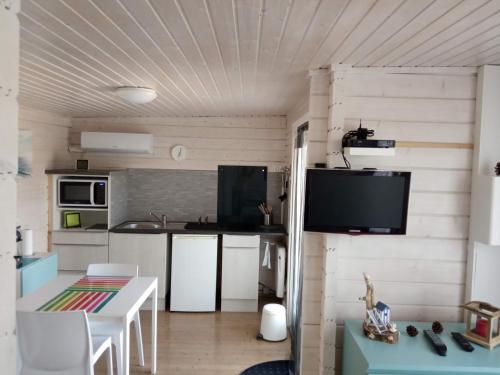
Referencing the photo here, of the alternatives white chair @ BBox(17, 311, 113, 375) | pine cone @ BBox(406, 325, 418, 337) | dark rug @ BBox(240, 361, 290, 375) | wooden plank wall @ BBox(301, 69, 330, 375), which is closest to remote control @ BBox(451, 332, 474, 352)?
pine cone @ BBox(406, 325, 418, 337)

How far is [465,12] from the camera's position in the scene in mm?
1477

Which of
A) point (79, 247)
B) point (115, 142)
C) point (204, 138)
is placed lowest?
point (79, 247)

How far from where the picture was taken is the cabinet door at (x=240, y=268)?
4508 mm

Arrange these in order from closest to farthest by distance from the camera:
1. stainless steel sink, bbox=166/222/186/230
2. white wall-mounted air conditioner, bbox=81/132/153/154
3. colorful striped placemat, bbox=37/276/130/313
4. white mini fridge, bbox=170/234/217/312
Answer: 1. colorful striped placemat, bbox=37/276/130/313
2. white mini fridge, bbox=170/234/217/312
3. stainless steel sink, bbox=166/222/186/230
4. white wall-mounted air conditioner, bbox=81/132/153/154

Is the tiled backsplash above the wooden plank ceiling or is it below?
below

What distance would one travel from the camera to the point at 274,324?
388cm

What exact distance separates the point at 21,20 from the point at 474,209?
8.27 ft

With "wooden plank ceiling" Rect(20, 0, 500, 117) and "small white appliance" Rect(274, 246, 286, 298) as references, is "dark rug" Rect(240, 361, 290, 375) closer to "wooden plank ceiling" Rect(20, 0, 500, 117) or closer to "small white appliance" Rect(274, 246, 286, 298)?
"small white appliance" Rect(274, 246, 286, 298)

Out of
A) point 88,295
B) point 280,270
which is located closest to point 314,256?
point 88,295

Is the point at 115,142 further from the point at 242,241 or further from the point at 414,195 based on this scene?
the point at 414,195

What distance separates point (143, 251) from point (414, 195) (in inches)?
120

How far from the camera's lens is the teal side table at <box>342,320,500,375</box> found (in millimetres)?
1998

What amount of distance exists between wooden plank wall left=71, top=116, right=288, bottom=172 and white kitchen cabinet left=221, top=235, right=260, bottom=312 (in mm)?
1068

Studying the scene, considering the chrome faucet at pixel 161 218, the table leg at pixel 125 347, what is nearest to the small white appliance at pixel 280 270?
the chrome faucet at pixel 161 218
